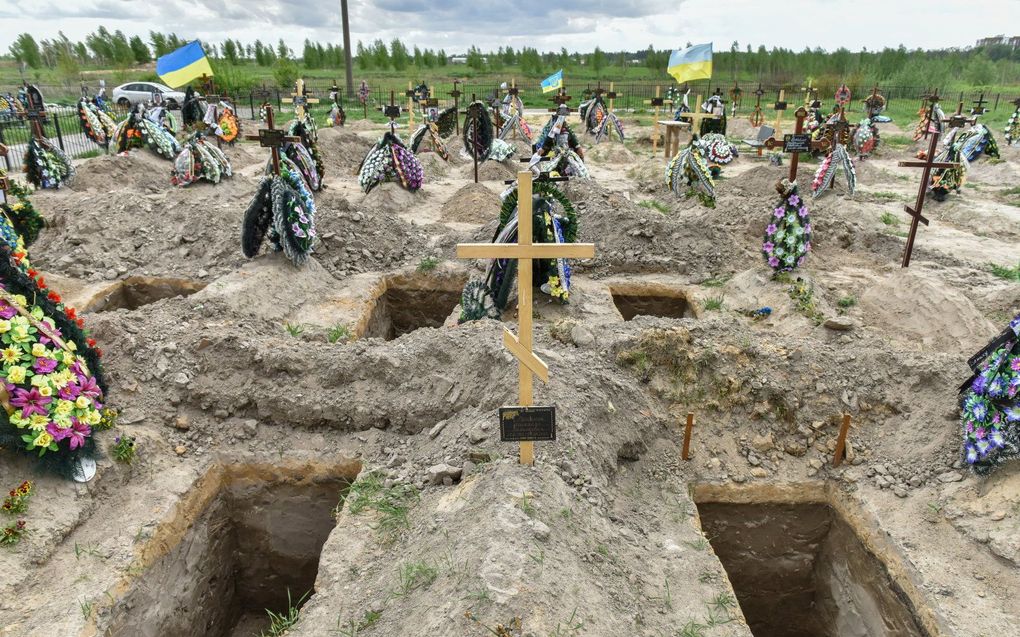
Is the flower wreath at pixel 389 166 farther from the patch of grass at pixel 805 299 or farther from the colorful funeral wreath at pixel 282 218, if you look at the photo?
the patch of grass at pixel 805 299

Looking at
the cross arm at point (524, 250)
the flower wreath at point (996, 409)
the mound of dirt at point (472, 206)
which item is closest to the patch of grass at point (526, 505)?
the cross arm at point (524, 250)

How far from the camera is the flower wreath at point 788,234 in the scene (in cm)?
838

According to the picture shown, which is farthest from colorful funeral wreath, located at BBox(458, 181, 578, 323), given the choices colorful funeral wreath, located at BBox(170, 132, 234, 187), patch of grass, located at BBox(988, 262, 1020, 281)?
colorful funeral wreath, located at BBox(170, 132, 234, 187)

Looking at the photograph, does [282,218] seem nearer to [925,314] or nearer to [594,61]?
[925,314]

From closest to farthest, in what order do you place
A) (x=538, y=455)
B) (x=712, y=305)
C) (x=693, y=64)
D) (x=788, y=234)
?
1. (x=538, y=455)
2. (x=712, y=305)
3. (x=788, y=234)
4. (x=693, y=64)

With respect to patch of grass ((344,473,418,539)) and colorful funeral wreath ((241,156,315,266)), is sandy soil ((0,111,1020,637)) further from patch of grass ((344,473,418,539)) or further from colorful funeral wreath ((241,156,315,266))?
colorful funeral wreath ((241,156,315,266))

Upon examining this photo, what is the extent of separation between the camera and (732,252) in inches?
374

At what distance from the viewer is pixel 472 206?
1267cm

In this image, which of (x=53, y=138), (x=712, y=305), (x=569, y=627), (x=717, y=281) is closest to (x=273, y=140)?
(x=712, y=305)

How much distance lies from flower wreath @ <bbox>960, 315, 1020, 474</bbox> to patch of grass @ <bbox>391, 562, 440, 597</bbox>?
3669 mm

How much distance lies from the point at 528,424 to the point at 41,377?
10.7 feet

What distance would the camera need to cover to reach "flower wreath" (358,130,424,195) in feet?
44.0

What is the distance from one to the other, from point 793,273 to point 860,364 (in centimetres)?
353

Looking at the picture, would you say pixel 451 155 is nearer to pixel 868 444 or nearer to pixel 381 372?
pixel 381 372
